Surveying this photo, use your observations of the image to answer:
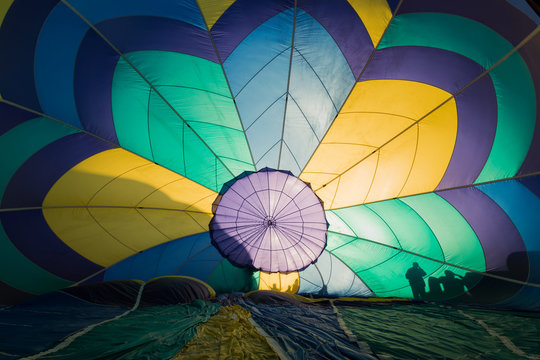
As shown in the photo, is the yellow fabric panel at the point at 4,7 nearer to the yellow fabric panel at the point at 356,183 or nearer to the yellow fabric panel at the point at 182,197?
the yellow fabric panel at the point at 182,197

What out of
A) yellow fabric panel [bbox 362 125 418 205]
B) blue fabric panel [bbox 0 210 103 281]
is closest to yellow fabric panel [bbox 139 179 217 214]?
blue fabric panel [bbox 0 210 103 281]

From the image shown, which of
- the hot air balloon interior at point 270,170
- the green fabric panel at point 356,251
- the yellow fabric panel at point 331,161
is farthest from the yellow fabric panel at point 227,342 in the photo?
the green fabric panel at point 356,251

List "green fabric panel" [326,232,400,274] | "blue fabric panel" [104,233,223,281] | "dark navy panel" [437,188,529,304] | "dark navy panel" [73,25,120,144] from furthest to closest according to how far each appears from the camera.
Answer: "blue fabric panel" [104,233,223,281]
"green fabric panel" [326,232,400,274]
"dark navy panel" [437,188,529,304]
"dark navy panel" [73,25,120,144]

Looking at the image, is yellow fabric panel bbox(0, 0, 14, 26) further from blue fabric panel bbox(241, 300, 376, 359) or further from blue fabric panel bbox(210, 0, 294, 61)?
blue fabric panel bbox(241, 300, 376, 359)

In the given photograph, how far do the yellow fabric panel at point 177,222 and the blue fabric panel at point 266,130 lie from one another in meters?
1.37

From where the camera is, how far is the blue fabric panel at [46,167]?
279 centimetres

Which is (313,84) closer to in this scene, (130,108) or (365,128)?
(365,128)

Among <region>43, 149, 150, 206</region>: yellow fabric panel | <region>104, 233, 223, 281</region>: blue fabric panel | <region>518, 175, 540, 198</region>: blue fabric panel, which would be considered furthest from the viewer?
<region>104, 233, 223, 281</region>: blue fabric panel

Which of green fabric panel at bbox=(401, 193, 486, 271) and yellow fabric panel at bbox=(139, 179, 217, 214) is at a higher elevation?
yellow fabric panel at bbox=(139, 179, 217, 214)

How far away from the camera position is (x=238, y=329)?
2.07 metres

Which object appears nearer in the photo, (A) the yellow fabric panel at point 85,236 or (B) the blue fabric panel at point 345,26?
(B) the blue fabric panel at point 345,26

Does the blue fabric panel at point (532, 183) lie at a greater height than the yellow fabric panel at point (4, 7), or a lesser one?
lesser

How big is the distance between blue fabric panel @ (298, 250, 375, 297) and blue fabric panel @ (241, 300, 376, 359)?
1.54 m

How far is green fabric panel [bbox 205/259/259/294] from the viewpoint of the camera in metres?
4.37
